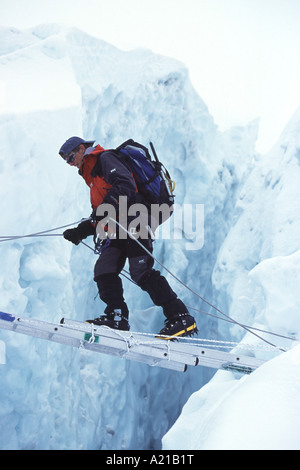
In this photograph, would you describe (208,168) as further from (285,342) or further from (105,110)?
(285,342)

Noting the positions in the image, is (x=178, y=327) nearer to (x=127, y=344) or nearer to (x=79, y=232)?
(x=127, y=344)

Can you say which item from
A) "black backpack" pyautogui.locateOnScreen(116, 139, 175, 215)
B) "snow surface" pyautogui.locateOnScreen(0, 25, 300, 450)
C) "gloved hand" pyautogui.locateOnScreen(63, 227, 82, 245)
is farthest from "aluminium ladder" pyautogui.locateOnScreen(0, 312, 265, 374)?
"black backpack" pyautogui.locateOnScreen(116, 139, 175, 215)

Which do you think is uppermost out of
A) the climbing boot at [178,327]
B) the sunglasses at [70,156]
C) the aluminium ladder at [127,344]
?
the sunglasses at [70,156]

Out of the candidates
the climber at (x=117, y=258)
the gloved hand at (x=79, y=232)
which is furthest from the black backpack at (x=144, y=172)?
the gloved hand at (x=79, y=232)

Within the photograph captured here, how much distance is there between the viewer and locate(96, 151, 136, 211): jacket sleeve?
237cm

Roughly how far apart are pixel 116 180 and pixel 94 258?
376 centimetres

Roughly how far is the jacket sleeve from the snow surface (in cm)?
116

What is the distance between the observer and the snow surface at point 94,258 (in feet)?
12.7

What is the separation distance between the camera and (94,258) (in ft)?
19.9

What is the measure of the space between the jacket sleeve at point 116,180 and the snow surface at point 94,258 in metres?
1.16

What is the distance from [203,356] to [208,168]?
527cm

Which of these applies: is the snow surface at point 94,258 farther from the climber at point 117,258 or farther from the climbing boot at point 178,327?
the climber at point 117,258

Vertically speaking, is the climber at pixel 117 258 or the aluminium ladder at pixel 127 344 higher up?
the climber at pixel 117 258

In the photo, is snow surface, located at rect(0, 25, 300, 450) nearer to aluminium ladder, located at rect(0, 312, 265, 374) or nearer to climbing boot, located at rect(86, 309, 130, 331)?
aluminium ladder, located at rect(0, 312, 265, 374)
